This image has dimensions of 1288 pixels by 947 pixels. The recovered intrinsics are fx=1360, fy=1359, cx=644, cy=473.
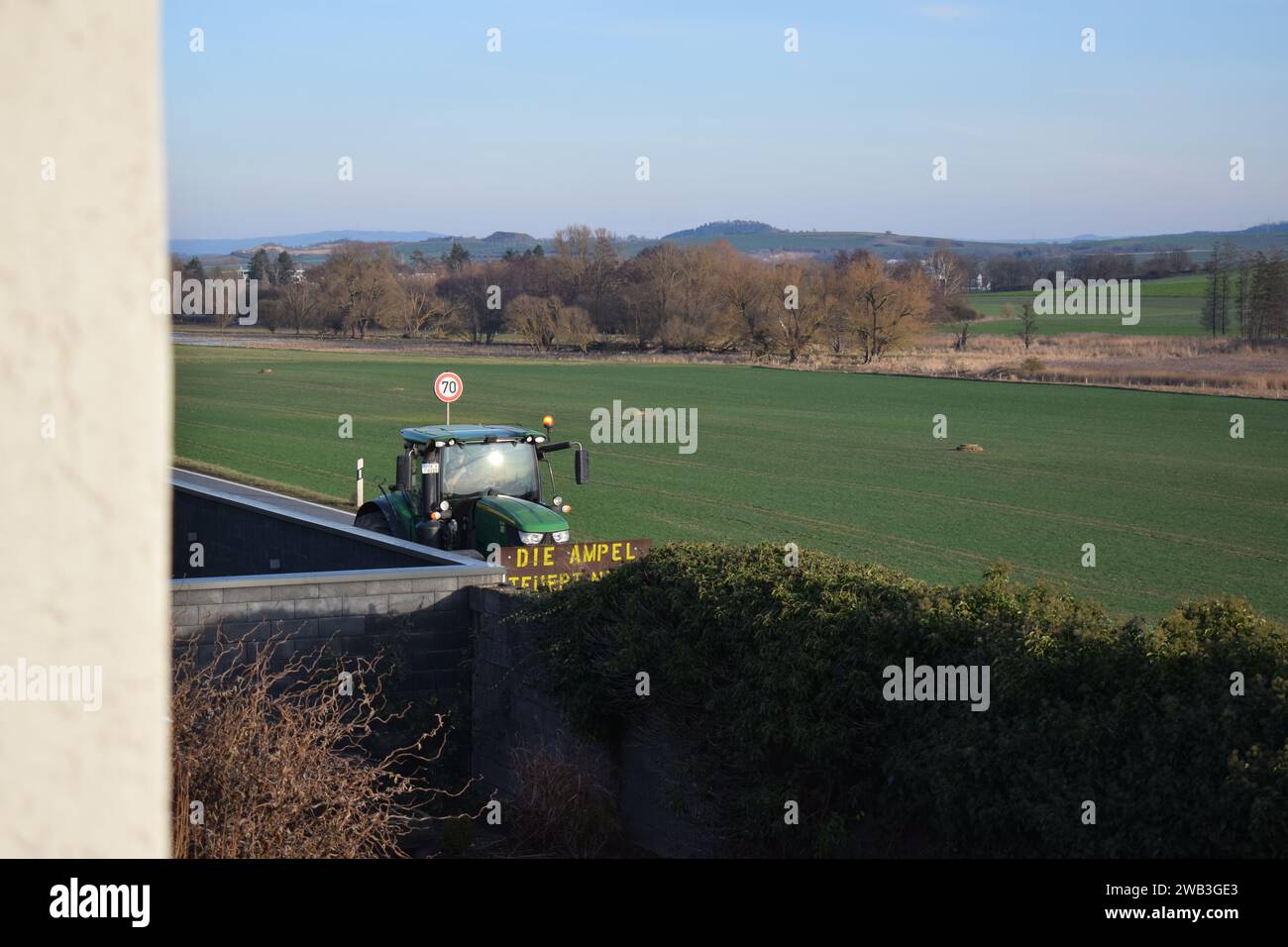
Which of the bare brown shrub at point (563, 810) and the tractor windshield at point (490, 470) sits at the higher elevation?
the tractor windshield at point (490, 470)

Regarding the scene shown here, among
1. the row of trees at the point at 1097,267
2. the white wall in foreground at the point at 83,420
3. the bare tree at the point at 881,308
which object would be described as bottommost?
the white wall in foreground at the point at 83,420

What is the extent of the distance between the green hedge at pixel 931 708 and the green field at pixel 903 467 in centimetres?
180

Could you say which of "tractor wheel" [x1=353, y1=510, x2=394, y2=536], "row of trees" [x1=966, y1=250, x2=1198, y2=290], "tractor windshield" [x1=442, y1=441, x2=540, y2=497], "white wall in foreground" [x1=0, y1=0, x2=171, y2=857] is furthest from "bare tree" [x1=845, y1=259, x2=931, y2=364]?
"white wall in foreground" [x1=0, y1=0, x2=171, y2=857]

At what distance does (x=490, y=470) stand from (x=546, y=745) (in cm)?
609

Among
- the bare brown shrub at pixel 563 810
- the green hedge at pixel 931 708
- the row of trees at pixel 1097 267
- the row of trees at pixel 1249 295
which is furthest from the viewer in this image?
the row of trees at pixel 1097 267

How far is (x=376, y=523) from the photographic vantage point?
57.9ft

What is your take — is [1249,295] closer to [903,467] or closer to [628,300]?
[628,300]

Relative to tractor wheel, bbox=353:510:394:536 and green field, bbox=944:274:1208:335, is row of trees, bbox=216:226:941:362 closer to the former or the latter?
green field, bbox=944:274:1208:335

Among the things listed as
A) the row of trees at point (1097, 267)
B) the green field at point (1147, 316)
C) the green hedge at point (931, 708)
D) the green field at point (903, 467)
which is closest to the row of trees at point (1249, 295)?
the green field at point (1147, 316)

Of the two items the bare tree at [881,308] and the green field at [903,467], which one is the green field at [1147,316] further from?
the green field at [903,467]

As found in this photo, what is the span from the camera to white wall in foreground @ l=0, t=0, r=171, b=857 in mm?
712

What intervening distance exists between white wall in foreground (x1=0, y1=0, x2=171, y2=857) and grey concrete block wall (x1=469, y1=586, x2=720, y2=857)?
9.05 metres

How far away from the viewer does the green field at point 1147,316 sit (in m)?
116
